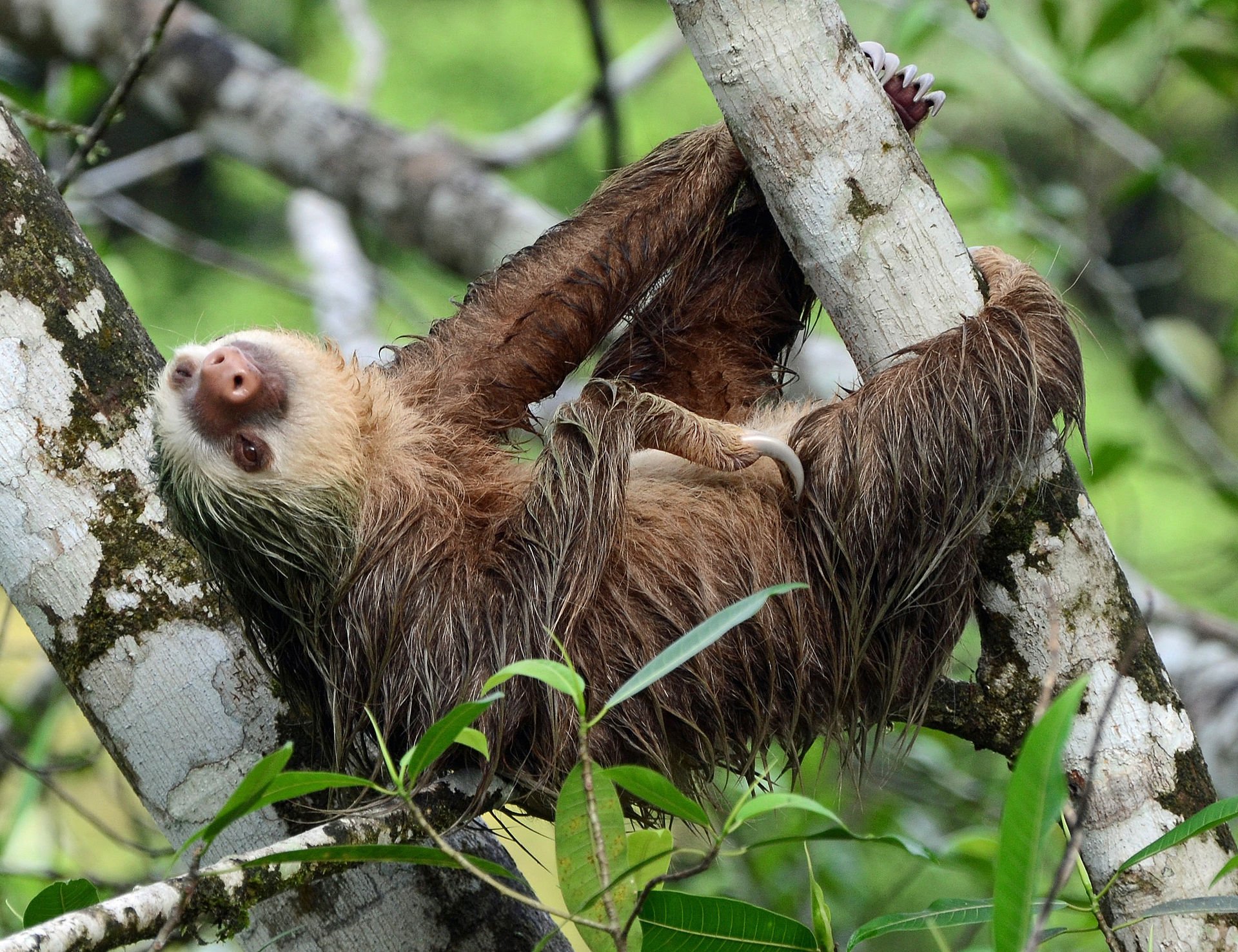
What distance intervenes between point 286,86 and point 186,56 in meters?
0.51

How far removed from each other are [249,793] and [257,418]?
1333mm

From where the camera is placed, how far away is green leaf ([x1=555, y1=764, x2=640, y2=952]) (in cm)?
166

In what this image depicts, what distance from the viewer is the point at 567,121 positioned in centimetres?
619

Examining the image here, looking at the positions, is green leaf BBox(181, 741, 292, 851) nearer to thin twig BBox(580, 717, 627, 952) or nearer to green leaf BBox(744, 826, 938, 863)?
thin twig BBox(580, 717, 627, 952)

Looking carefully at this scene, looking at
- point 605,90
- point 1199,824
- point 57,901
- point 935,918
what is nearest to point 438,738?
point 57,901

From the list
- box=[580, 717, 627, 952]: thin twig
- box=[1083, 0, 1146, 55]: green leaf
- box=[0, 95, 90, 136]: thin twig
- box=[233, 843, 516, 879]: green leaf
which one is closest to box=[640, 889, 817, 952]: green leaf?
box=[580, 717, 627, 952]: thin twig

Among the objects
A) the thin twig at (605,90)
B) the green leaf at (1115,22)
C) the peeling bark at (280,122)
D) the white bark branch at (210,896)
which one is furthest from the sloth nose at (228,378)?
the green leaf at (1115,22)

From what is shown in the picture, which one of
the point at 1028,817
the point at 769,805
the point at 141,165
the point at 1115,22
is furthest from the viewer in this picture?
the point at 141,165

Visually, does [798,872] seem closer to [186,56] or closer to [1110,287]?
[1110,287]

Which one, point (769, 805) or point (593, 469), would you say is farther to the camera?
point (593, 469)

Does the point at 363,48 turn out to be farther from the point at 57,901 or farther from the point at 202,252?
the point at 57,901

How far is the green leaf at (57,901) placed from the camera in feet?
5.89

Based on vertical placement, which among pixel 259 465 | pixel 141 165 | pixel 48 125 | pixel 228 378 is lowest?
pixel 259 465

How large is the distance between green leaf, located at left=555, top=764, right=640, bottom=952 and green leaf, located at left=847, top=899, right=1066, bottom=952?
36cm
